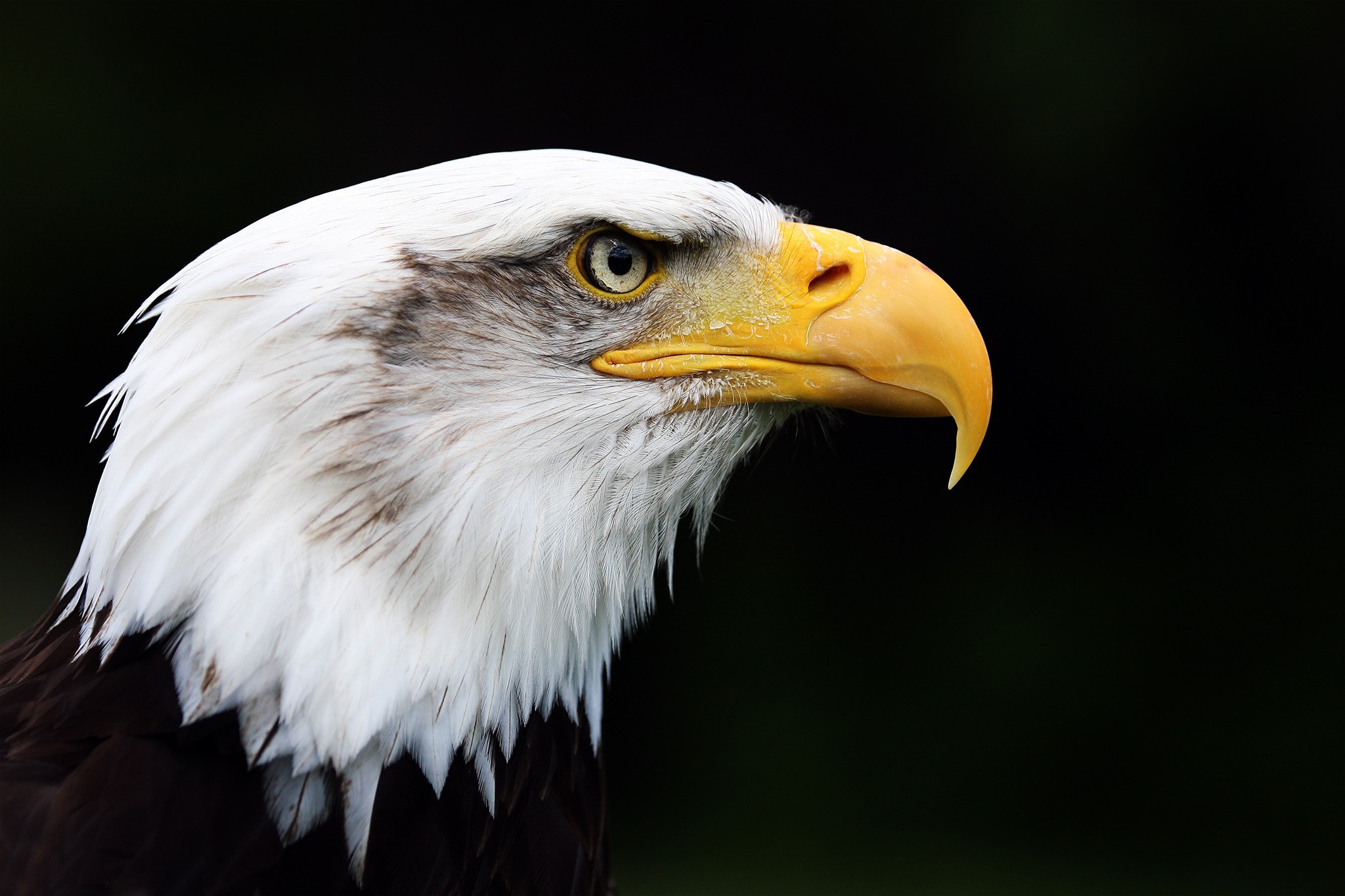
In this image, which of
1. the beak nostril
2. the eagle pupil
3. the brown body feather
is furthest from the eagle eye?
the brown body feather

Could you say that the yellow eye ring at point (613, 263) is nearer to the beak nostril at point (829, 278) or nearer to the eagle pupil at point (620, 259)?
the eagle pupil at point (620, 259)

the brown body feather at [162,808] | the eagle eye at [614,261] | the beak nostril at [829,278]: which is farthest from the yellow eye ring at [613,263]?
→ the brown body feather at [162,808]

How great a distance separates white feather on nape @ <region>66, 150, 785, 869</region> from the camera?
1.41 meters

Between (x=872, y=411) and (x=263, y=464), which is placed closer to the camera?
(x=263, y=464)

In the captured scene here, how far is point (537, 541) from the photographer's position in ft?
5.06

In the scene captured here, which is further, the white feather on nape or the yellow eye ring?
the yellow eye ring

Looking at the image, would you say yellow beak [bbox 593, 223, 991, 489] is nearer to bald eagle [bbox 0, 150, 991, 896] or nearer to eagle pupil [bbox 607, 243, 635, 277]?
bald eagle [bbox 0, 150, 991, 896]

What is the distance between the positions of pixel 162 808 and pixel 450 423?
560 mm

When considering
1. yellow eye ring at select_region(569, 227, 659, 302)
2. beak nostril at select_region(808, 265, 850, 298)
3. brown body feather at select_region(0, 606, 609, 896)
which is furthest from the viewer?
beak nostril at select_region(808, 265, 850, 298)

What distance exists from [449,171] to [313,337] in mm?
305

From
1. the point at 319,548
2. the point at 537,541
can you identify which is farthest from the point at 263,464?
the point at 537,541

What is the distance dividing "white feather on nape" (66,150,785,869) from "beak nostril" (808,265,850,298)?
24cm

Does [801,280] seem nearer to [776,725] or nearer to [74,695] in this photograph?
[74,695]

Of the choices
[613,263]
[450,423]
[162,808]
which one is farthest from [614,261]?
[162,808]
